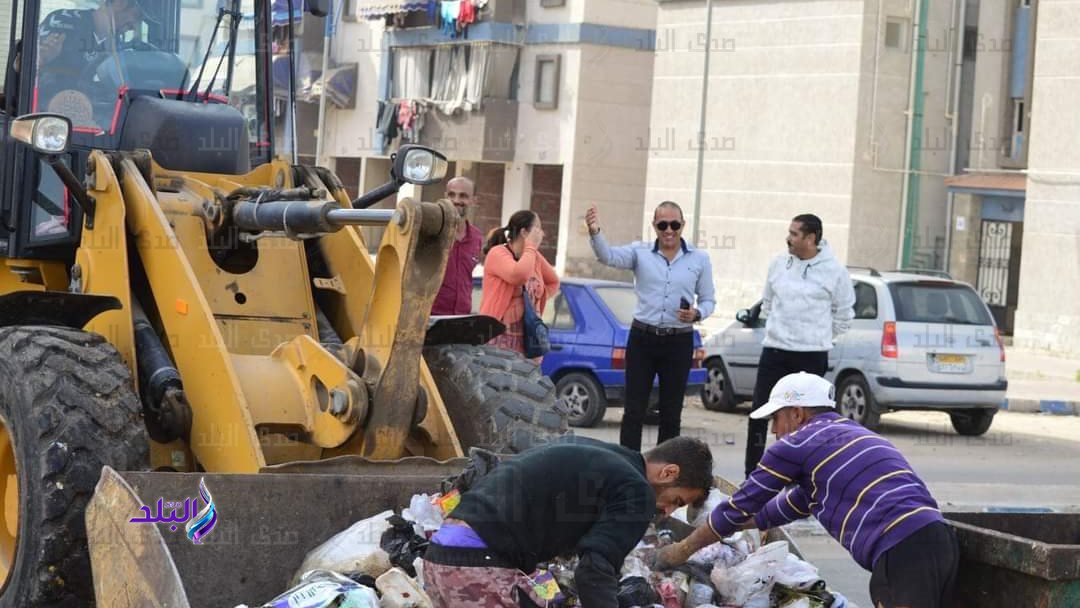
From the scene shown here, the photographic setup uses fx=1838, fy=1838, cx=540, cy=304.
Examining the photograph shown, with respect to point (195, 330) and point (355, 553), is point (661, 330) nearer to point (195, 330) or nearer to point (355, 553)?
point (195, 330)

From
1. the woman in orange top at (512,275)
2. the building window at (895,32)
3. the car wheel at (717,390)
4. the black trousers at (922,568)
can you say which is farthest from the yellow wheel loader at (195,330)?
the building window at (895,32)

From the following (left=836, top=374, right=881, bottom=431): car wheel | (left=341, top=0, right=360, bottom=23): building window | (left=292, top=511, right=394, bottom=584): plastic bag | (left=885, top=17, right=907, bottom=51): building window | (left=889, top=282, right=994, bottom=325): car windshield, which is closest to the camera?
(left=292, top=511, right=394, bottom=584): plastic bag

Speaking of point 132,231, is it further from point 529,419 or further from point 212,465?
point 529,419

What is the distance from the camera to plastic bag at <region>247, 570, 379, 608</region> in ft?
21.7

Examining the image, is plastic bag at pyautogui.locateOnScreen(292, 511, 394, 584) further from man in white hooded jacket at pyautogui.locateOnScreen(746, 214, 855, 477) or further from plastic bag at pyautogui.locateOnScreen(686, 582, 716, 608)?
man in white hooded jacket at pyautogui.locateOnScreen(746, 214, 855, 477)

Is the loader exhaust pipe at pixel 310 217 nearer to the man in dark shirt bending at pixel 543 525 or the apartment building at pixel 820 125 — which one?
the man in dark shirt bending at pixel 543 525

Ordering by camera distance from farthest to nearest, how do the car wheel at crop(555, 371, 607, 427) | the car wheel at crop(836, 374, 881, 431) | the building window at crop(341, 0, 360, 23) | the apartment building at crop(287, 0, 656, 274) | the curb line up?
the building window at crop(341, 0, 360, 23), the apartment building at crop(287, 0, 656, 274), the curb, the car wheel at crop(836, 374, 881, 431), the car wheel at crop(555, 371, 607, 427)

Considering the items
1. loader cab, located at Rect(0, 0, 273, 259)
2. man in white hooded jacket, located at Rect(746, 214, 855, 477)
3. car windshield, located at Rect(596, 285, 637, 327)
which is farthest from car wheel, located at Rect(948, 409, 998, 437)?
loader cab, located at Rect(0, 0, 273, 259)

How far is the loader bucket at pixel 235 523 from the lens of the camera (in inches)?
275

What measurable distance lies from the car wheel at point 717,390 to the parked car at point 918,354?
1.60 m

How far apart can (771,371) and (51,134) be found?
216 inches

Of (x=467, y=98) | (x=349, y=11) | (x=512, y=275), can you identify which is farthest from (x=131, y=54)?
(x=349, y=11)

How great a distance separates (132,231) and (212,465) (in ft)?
4.21

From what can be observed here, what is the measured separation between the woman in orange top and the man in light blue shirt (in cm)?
47
